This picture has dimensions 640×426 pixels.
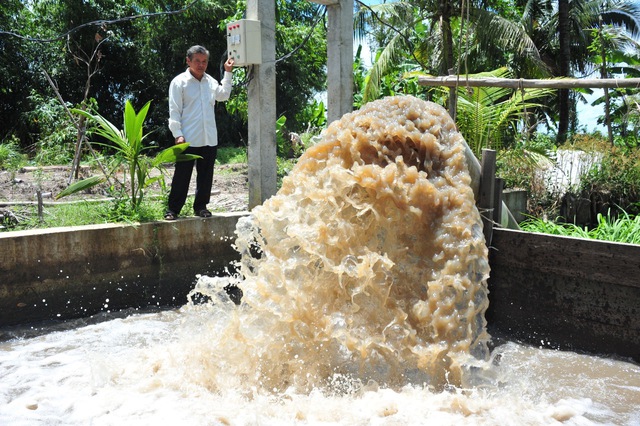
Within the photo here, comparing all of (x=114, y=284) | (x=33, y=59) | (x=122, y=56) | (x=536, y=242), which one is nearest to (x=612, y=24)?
(x=122, y=56)

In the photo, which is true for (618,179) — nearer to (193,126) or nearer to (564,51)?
(193,126)

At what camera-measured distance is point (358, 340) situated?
4.00 m

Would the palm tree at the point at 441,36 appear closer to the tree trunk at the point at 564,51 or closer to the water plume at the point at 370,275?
the tree trunk at the point at 564,51

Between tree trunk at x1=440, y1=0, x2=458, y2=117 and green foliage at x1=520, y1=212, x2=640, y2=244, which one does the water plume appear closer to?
green foliage at x1=520, y1=212, x2=640, y2=244

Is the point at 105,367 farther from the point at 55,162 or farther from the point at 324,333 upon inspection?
the point at 55,162

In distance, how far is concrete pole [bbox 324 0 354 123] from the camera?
753 centimetres

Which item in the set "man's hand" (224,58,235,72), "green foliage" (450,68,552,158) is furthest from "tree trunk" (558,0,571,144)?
"man's hand" (224,58,235,72)

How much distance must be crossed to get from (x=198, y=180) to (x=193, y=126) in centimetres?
58

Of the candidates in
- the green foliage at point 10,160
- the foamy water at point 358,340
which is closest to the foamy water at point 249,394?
the foamy water at point 358,340

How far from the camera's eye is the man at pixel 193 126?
6.43 meters

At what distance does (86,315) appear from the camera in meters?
5.80

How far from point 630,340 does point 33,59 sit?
55.3 ft

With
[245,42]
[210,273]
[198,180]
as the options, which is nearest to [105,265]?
[210,273]

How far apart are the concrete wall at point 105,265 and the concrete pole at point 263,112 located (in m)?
0.55
